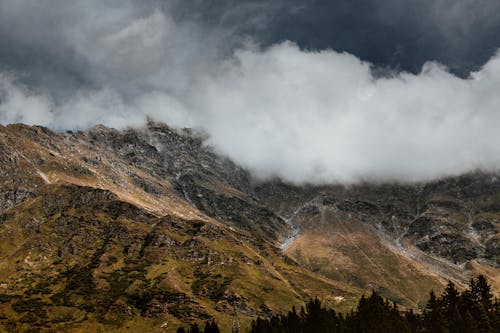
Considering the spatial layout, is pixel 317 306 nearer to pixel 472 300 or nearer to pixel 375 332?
pixel 375 332

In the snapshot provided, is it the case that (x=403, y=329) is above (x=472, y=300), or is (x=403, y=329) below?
below

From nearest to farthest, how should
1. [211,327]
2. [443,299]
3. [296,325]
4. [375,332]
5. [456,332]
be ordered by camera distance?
[456,332] → [375,332] → [443,299] → [296,325] → [211,327]

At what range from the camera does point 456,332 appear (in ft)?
281

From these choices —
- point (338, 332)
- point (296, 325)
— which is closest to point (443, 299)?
point (338, 332)

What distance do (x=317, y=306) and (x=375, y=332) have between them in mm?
31982

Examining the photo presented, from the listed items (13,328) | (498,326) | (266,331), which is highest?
(498,326)

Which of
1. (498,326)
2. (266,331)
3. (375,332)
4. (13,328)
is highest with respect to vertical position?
(498,326)


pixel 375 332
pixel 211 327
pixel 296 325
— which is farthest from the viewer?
pixel 211 327

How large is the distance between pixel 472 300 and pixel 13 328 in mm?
93913

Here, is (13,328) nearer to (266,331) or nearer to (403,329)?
(403,329)

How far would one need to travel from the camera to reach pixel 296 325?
142 metres

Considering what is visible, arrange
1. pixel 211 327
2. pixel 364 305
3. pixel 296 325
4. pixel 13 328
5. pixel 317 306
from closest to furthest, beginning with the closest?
pixel 13 328 → pixel 364 305 → pixel 317 306 → pixel 296 325 → pixel 211 327

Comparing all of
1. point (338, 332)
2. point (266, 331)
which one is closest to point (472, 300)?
point (338, 332)

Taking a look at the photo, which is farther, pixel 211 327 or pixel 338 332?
pixel 211 327
